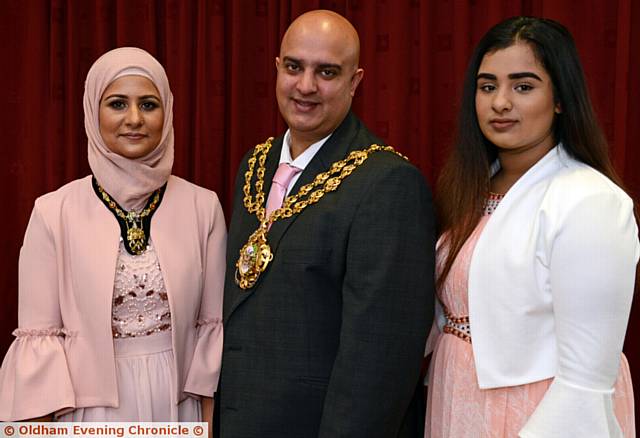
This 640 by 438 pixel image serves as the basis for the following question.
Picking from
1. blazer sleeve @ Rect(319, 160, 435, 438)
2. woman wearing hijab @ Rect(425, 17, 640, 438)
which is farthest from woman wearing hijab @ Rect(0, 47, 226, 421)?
woman wearing hijab @ Rect(425, 17, 640, 438)

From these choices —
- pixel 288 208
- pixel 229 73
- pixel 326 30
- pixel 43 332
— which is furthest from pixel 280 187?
pixel 229 73

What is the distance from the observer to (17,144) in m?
2.85

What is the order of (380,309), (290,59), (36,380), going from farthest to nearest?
(36,380) < (290,59) < (380,309)

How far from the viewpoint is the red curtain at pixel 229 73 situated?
8.18ft

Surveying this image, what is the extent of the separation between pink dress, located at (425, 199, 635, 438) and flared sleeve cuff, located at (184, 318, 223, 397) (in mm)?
632

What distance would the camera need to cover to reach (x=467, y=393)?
1728mm

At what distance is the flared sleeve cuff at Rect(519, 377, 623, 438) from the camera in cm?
152

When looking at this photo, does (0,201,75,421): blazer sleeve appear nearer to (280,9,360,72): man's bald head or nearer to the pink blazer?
the pink blazer

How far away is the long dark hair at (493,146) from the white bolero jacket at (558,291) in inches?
2.4

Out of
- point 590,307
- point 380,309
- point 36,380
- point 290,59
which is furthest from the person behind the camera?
point 36,380

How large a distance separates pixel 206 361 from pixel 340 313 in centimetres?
58

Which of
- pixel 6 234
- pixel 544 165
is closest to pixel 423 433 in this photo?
pixel 544 165

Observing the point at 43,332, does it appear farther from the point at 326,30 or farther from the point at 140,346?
the point at 326,30

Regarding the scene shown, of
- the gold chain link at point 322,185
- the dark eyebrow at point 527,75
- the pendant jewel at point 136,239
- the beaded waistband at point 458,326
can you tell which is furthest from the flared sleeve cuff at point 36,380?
the dark eyebrow at point 527,75
